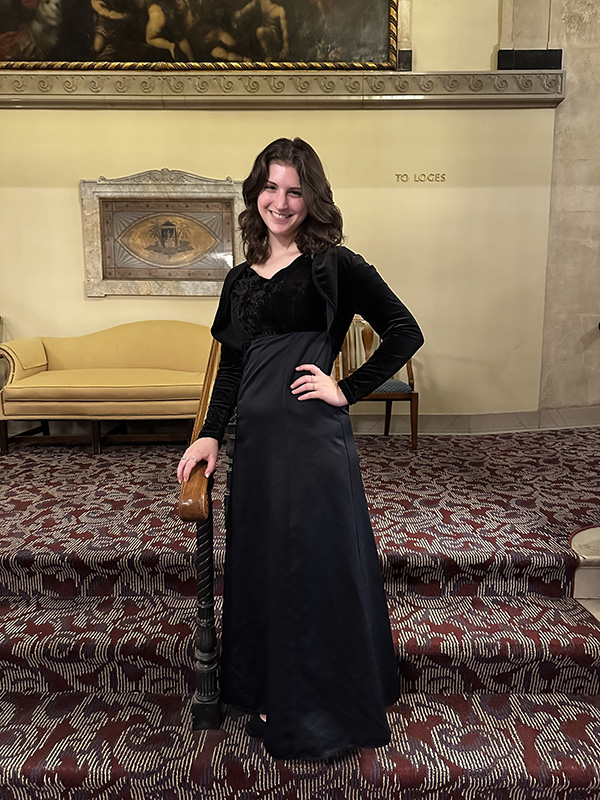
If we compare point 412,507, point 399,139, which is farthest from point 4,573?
point 399,139

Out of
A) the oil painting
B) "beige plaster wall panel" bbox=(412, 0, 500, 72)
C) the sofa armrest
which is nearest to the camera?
the sofa armrest

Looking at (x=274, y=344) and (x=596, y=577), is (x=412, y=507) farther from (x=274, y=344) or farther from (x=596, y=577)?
(x=274, y=344)

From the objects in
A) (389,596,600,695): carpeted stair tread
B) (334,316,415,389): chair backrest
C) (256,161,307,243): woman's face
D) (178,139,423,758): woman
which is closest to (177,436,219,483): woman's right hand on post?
(178,139,423,758): woman

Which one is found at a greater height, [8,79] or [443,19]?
[443,19]

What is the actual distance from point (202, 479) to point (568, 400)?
16.0 feet

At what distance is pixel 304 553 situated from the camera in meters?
1.70

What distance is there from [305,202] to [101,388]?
3368 mm

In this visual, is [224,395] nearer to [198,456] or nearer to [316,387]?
[198,456]

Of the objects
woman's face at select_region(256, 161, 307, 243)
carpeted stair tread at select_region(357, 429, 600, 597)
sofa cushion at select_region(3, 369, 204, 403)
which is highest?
woman's face at select_region(256, 161, 307, 243)

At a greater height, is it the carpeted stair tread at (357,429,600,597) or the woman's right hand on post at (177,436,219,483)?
the woman's right hand on post at (177,436,219,483)

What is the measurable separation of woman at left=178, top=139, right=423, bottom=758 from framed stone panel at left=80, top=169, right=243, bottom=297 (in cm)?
386

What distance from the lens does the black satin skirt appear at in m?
1.69

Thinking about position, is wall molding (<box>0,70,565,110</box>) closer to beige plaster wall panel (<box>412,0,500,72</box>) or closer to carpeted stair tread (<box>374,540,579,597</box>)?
beige plaster wall panel (<box>412,0,500,72</box>)

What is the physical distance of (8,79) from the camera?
5.16m
